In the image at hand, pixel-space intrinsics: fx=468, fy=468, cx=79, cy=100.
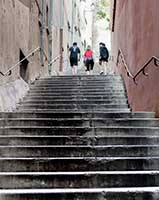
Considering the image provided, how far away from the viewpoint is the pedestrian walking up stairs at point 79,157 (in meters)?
4.48

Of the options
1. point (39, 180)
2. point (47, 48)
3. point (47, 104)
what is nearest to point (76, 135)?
point (39, 180)

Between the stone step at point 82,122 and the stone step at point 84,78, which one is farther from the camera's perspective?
the stone step at point 84,78

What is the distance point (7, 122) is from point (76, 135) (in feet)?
4.27

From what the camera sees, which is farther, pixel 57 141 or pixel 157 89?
pixel 157 89

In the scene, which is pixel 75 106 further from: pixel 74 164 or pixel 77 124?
pixel 74 164

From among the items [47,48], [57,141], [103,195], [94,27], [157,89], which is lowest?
[103,195]

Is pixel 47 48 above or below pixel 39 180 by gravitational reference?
above

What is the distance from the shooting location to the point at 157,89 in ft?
24.5

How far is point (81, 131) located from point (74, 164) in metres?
1.55

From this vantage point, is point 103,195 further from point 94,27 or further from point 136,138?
point 94,27

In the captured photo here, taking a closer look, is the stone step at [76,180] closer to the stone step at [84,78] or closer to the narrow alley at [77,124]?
the narrow alley at [77,124]

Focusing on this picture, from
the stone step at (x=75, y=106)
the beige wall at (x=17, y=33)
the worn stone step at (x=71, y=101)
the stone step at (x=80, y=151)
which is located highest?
the beige wall at (x=17, y=33)

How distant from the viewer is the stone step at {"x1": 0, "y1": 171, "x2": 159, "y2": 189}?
492 cm

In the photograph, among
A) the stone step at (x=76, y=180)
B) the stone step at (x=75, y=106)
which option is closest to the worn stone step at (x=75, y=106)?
the stone step at (x=75, y=106)
